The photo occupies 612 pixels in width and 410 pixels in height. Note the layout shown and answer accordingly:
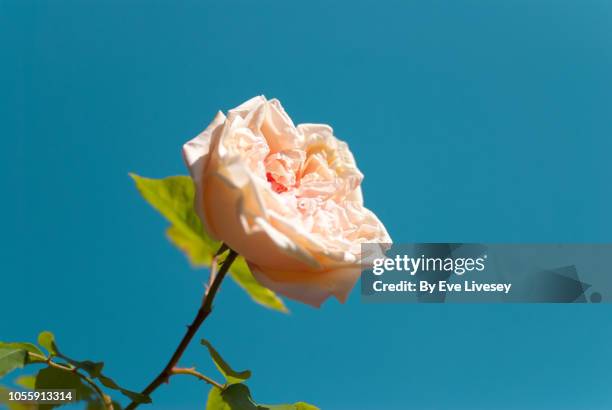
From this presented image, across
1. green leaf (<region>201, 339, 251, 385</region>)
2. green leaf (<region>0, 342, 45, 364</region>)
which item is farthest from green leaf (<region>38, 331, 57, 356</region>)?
green leaf (<region>201, 339, 251, 385</region>)

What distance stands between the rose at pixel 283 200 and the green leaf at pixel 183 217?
75mm

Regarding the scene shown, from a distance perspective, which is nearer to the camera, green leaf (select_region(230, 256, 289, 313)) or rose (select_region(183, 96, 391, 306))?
rose (select_region(183, 96, 391, 306))

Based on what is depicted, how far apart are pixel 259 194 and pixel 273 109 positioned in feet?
0.30

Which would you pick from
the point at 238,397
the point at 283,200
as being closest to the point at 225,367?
the point at 238,397

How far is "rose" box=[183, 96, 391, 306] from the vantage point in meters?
0.26

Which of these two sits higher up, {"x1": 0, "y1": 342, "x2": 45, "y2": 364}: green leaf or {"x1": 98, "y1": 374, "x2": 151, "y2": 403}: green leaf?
{"x1": 0, "y1": 342, "x2": 45, "y2": 364}: green leaf

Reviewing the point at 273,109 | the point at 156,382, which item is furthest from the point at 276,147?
the point at 156,382

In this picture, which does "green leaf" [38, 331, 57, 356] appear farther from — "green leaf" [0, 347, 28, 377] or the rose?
the rose

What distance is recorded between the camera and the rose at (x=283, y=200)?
0.26 meters

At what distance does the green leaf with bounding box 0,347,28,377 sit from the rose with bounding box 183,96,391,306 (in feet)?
0.56

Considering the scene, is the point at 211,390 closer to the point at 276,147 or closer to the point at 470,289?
the point at 276,147

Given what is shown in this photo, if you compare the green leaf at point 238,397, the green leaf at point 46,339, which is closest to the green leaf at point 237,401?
the green leaf at point 238,397

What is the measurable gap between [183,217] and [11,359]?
15cm

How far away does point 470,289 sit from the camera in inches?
30.1
